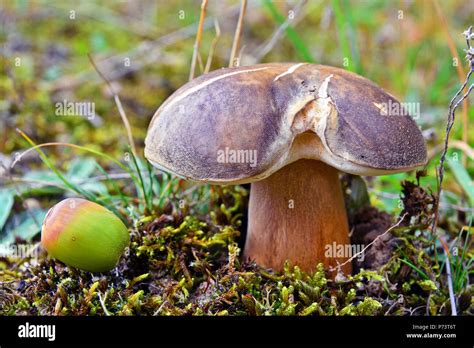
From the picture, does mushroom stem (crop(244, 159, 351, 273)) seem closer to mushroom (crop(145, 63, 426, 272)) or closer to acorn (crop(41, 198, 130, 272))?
mushroom (crop(145, 63, 426, 272))

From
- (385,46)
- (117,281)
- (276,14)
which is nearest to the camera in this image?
(117,281)

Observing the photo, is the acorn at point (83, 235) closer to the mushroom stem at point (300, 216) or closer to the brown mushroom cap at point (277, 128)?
the brown mushroom cap at point (277, 128)

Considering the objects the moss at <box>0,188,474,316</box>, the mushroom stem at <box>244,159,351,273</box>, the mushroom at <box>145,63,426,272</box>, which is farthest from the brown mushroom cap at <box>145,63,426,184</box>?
the moss at <box>0,188,474,316</box>

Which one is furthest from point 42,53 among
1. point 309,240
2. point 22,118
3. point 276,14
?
point 309,240

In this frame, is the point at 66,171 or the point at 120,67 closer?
the point at 66,171

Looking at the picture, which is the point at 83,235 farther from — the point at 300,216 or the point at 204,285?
the point at 300,216
